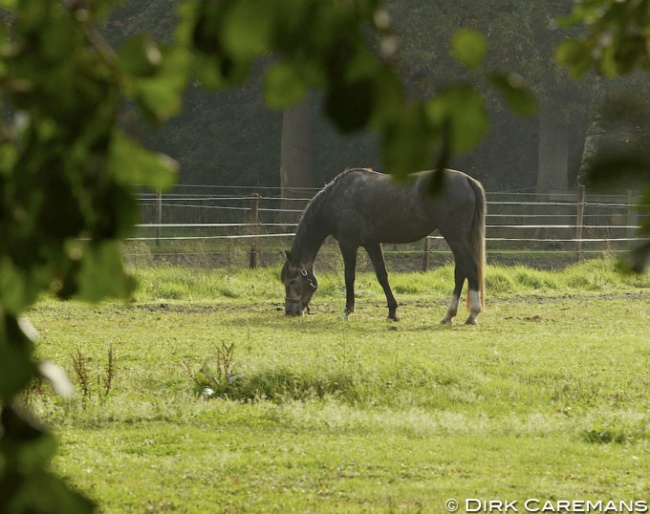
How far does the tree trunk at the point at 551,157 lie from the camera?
29.7 meters

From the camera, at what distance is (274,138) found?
33188mm

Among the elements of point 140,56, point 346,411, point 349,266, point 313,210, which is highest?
point 140,56

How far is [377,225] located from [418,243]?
11911mm

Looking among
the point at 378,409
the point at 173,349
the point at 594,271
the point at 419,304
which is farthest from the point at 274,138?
the point at 378,409

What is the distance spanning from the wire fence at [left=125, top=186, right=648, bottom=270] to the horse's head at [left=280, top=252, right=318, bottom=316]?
4.89 m

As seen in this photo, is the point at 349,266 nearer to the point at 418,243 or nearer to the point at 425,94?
the point at 418,243

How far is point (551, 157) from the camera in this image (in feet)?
98.5

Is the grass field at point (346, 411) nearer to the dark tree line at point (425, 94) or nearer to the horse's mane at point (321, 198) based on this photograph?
the horse's mane at point (321, 198)

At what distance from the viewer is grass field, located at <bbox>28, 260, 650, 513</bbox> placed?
589 cm

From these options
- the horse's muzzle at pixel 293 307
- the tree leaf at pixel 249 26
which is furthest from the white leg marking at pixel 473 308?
the tree leaf at pixel 249 26

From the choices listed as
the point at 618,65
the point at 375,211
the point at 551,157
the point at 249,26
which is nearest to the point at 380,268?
the point at 375,211

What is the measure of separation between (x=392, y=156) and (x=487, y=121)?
10cm

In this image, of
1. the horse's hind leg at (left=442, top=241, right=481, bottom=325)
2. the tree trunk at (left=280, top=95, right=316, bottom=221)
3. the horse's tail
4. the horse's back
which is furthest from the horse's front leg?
the tree trunk at (left=280, top=95, right=316, bottom=221)

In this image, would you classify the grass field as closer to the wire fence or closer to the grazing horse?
the grazing horse
